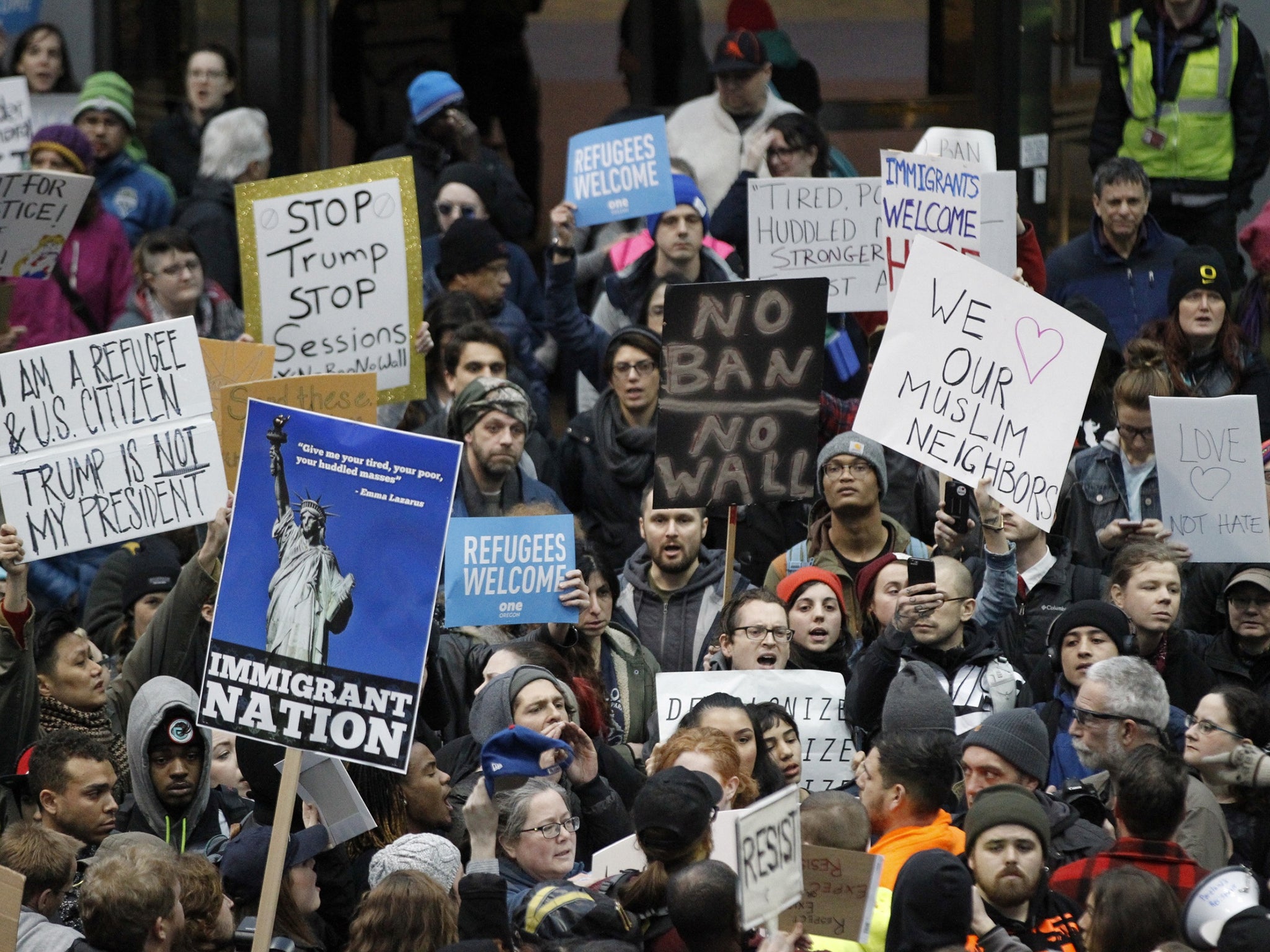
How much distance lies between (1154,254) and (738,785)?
17.5ft

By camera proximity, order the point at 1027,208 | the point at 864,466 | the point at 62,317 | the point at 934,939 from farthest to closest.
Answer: the point at 1027,208 < the point at 62,317 < the point at 864,466 < the point at 934,939

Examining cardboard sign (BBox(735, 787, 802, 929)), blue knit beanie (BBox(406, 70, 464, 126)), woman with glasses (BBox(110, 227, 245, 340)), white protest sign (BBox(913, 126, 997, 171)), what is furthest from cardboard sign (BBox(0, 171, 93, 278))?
cardboard sign (BBox(735, 787, 802, 929))

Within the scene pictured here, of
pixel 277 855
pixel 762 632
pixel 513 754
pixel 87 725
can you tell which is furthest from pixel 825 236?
pixel 277 855

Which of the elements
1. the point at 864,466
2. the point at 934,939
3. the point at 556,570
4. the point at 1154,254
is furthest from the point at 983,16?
the point at 934,939

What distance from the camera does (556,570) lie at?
24.8 feet

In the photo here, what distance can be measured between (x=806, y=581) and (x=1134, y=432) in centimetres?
177

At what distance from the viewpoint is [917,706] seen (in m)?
6.73

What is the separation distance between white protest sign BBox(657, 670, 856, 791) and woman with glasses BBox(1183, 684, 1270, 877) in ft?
4.06

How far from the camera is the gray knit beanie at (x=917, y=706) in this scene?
6.71 metres

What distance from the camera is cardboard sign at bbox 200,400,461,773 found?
19.5 feet

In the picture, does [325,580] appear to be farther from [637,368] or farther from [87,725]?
[637,368]

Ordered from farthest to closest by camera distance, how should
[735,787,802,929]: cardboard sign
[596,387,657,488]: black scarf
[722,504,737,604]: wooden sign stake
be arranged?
[596,387,657,488]: black scarf, [722,504,737,604]: wooden sign stake, [735,787,802,929]: cardboard sign

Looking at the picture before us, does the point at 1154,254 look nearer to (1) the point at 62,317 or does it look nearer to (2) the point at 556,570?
(2) the point at 556,570

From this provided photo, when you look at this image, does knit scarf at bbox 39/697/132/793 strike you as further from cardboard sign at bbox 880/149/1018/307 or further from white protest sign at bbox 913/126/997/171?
white protest sign at bbox 913/126/997/171
